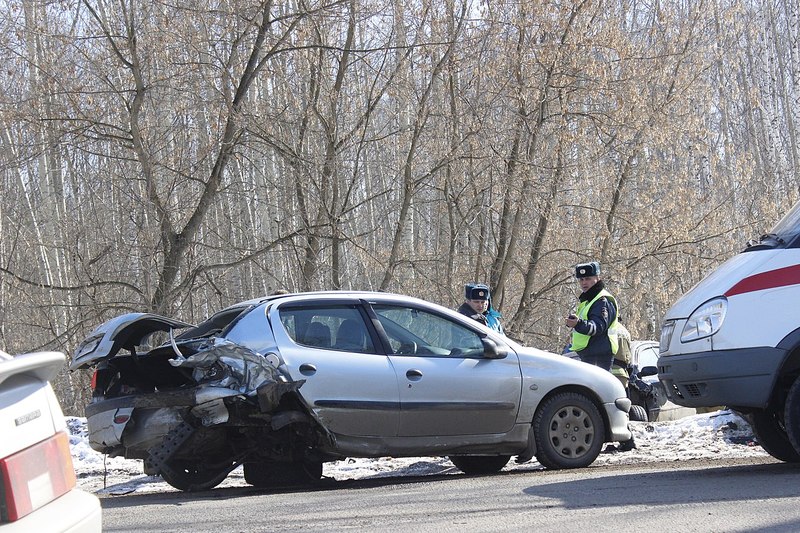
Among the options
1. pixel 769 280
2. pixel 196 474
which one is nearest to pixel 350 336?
pixel 196 474

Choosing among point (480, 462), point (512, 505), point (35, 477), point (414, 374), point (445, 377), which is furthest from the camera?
point (480, 462)

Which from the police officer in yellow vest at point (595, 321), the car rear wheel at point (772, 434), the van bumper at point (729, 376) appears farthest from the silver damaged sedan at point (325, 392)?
the van bumper at point (729, 376)

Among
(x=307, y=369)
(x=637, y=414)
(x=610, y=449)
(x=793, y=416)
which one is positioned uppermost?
(x=307, y=369)

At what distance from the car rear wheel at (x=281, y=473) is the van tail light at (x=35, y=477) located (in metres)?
5.20

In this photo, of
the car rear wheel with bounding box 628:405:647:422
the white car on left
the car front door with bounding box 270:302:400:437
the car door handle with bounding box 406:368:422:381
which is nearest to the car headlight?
the car door handle with bounding box 406:368:422:381

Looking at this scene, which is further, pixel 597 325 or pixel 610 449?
pixel 610 449

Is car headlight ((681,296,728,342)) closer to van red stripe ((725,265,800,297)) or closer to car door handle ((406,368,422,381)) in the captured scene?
van red stripe ((725,265,800,297))

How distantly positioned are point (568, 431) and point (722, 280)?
224 cm

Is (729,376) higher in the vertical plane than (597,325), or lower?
lower

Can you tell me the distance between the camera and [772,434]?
7867mm

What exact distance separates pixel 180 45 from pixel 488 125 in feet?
17.7

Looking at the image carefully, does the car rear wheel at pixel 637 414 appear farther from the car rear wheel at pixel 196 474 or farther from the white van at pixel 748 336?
the car rear wheel at pixel 196 474

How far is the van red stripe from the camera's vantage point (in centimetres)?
691

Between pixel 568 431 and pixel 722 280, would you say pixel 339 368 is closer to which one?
pixel 568 431
